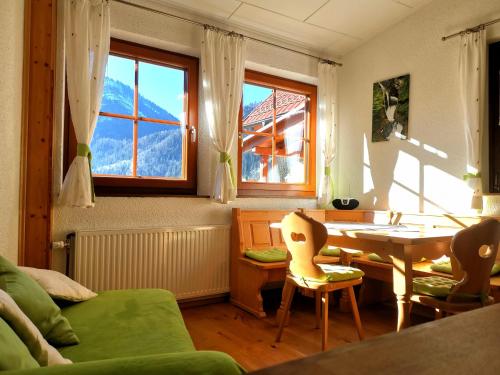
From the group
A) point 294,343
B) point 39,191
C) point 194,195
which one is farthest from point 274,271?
point 39,191

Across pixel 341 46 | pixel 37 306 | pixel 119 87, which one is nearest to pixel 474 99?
pixel 341 46

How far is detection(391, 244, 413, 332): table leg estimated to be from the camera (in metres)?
1.89

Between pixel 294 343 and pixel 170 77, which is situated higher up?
pixel 170 77

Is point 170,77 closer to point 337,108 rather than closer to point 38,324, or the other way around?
point 337,108

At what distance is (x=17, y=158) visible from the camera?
2.10 meters

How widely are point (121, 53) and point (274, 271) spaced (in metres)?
2.26

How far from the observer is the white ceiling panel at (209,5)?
3.02 m

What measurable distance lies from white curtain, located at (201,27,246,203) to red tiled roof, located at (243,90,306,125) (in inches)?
17.3

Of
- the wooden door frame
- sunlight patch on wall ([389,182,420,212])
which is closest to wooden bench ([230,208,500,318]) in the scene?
sunlight patch on wall ([389,182,420,212])

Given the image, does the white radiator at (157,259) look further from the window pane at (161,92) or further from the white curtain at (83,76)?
the window pane at (161,92)

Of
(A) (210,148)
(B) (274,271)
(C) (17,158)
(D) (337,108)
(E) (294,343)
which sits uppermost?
(D) (337,108)

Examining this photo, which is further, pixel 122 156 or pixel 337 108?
pixel 337 108

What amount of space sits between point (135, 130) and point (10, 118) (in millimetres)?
1242

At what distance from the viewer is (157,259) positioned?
290cm
